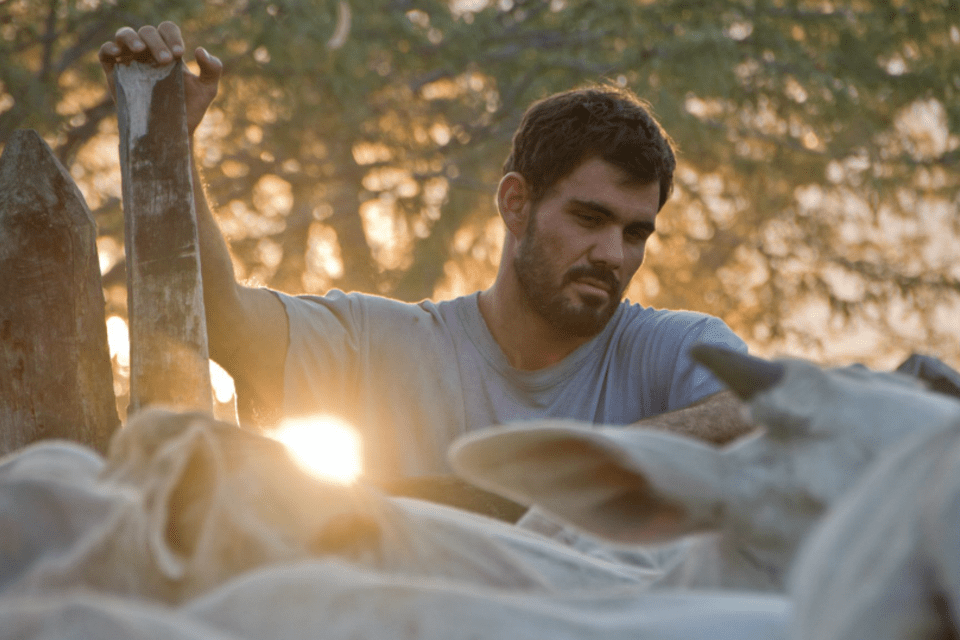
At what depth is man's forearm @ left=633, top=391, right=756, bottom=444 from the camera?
2.25 meters

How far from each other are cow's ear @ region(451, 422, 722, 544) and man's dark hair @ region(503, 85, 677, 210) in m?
2.27

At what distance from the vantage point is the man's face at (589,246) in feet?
10.3

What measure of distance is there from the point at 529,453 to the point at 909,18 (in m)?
8.95

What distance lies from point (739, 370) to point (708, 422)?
138 cm

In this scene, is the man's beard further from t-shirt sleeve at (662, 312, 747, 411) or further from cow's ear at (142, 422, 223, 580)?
cow's ear at (142, 422, 223, 580)

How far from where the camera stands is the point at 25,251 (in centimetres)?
201

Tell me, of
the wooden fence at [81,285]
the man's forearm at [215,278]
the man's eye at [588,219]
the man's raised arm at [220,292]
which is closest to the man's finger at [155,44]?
the man's raised arm at [220,292]

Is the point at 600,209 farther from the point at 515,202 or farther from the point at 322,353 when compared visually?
the point at 322,353

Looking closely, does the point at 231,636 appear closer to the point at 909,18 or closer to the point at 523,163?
the point at 523,163

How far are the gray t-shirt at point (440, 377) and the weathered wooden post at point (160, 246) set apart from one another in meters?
0.92

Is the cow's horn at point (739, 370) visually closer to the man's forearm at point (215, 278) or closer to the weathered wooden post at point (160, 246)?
the weathered wooden post at point (160, 246)

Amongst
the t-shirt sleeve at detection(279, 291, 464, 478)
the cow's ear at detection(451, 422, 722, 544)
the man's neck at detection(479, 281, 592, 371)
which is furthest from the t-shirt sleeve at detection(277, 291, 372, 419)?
the cow's ear at detection(451, 422, 722, 544)

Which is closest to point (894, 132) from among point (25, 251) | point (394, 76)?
point (394, 76)

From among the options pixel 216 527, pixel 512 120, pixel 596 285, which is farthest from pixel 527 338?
pixel 512 120
